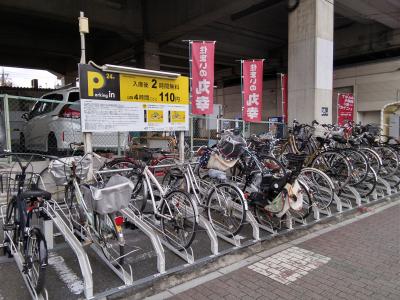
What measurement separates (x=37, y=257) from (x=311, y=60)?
9494 mm

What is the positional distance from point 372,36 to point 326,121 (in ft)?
31.4

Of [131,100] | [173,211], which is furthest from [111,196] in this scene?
[131,100]

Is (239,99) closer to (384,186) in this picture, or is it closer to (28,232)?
(384,186)

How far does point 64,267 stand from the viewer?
363 cm

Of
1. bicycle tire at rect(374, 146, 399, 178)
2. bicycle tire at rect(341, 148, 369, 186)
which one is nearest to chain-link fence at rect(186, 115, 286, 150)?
bicycle tire at rect(341, 148, 369, 186)

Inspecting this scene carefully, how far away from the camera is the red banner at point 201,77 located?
804 centimetres

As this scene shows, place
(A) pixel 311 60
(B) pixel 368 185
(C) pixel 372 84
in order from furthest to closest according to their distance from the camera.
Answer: (C) pixel 372 84 < (A) pixel 311 60 < (B) pixel 368 185

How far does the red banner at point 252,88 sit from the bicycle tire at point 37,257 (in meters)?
7.51

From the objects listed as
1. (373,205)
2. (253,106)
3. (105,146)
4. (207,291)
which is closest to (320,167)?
(373,205)

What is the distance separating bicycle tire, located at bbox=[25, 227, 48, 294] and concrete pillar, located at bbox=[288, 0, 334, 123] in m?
8.92

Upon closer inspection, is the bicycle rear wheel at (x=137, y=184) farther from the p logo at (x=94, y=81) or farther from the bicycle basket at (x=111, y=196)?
the p logo at (x=94, y=81)

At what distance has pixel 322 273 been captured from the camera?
3664 millimetres

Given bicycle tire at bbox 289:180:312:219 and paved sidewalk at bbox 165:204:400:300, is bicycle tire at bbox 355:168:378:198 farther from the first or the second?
bicycle tire at bbox 289:180:312:219

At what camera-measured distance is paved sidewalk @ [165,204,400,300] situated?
10.6 ft
